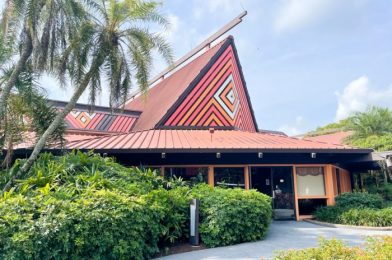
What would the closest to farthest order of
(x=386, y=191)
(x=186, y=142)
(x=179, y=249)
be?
1. (x=179, y=249)
2. (x=186, y=142)
3. (x=386, y=191)

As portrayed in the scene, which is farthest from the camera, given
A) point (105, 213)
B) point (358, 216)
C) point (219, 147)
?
point (219, 147)

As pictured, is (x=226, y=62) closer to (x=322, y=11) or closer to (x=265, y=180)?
(x=265, y=180)

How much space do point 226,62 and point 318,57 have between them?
549cm

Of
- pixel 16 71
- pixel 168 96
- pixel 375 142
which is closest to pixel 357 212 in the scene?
pixel 168 96

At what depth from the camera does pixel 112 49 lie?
11.1 metres

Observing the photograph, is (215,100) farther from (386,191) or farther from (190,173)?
(386,191)

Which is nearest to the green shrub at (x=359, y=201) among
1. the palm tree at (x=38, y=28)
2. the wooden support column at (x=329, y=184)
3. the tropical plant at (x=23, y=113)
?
the wooden support column at (x=329, y=184)

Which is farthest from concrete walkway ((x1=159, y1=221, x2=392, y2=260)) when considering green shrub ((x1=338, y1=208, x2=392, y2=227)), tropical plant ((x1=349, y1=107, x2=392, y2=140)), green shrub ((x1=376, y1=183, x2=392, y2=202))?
tropical plant ((x1=349, y1=107, x2=392, y2=140))

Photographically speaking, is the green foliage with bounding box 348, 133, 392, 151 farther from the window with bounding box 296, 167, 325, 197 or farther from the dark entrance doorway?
the dark entrance doorway

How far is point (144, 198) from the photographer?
7.41 meters

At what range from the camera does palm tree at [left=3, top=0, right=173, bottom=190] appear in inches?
432

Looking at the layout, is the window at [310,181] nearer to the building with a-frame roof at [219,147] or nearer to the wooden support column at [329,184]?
the building with a-frame roof at [219,147]

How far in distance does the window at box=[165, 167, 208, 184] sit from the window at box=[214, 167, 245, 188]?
435 millimetres

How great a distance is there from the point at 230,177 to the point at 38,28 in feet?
25.9
